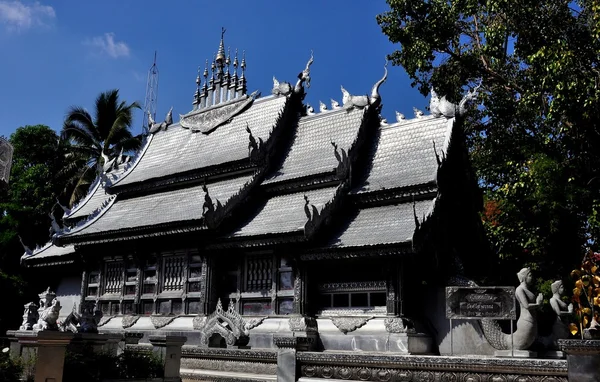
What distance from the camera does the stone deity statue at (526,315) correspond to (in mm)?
12539

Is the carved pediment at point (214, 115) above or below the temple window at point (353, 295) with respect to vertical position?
above

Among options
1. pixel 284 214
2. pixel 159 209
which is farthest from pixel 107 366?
pixel 159 209

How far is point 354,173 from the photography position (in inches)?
723

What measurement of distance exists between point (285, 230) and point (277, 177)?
10.7 ft

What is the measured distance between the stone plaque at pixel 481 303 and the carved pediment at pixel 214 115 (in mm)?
12295

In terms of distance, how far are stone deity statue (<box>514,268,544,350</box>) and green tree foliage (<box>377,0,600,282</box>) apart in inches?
301

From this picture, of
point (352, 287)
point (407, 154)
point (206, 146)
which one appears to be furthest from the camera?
point (206, 146)

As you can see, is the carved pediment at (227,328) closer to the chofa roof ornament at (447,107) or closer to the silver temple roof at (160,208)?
the silver temple roof at (160,208)

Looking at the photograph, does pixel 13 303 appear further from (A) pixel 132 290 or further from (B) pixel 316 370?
(B) pixel 316 370

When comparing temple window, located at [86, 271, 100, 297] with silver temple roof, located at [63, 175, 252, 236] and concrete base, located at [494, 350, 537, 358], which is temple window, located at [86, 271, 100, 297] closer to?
silver temple roof, located at [63, 175, 252, 236]

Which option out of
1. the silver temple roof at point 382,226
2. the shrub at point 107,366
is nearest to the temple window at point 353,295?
the silver temple roof at point 382,226

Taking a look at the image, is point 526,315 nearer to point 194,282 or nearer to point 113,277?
point 194,282

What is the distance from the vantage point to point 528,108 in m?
22.7

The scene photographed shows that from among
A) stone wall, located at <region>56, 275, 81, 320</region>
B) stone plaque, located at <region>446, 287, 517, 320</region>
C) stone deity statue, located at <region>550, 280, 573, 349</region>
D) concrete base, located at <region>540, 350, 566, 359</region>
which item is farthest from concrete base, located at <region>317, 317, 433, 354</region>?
stone wall, located at <region>56, 275, 81, 320</region>
